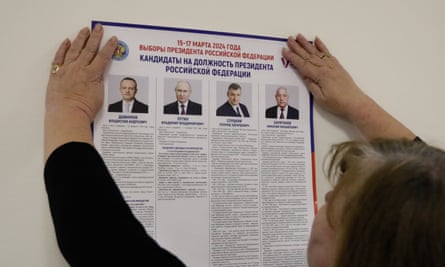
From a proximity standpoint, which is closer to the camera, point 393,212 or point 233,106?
point 393,212

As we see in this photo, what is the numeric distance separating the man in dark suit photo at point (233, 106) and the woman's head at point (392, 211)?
1.04 ft

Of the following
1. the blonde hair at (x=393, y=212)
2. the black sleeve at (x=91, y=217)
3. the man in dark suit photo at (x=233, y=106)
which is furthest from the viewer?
the man in dark suit photo at (x=233, y=106)

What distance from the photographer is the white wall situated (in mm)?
659

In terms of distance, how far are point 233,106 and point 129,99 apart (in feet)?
0.66

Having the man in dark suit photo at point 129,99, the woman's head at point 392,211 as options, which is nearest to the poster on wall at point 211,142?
the man in dark suit photo at point 129,99

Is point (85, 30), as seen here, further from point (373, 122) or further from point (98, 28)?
point (373, 122)

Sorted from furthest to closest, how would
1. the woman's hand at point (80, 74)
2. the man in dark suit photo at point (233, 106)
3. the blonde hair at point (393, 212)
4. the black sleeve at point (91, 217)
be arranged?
the man in dark suit photo at point (233, 106) → the woman's hand at point (80, 74) → the black sleeve at point (91, 217) → the blonde hair at point (393, 212)

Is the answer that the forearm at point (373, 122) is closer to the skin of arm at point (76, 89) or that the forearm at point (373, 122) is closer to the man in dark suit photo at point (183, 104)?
the man in dark suit photo at point (183, 104)

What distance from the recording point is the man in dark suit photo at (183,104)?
2.43 ft

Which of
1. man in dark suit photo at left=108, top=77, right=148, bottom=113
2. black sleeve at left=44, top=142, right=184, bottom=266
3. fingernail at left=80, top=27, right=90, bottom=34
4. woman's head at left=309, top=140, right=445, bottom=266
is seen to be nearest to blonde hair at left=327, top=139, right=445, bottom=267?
woman's head at left=309, top=140, right=445, bottom=266

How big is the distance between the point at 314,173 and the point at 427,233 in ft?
1.30

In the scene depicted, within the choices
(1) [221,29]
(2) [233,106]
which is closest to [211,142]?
(2) [233,106]

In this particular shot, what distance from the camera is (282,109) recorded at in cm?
81

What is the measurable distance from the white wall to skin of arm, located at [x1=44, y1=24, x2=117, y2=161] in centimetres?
3
